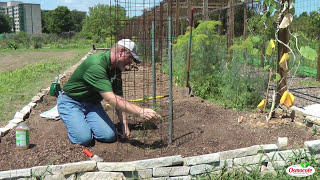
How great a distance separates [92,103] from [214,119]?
174cm

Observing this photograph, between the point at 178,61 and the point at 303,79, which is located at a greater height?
the point at 178,61

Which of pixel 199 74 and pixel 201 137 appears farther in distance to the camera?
pixel 199 74

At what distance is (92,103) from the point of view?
400cm

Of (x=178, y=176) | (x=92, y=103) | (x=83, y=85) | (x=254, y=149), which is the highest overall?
(x=83, y=85)

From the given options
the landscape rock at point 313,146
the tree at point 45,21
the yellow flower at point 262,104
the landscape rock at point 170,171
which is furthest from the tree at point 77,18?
the landscape rock at point 313,146

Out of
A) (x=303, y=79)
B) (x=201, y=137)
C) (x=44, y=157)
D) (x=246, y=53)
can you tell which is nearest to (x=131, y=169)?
(x=44, y=157)

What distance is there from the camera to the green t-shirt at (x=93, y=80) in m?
3.30

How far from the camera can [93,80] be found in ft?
11.0

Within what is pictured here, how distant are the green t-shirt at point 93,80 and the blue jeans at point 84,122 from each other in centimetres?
10

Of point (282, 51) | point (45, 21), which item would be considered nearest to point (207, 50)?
point (282, 51)

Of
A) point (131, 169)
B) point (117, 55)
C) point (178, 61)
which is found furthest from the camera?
point (178, 61)

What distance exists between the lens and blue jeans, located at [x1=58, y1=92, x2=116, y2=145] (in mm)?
3588

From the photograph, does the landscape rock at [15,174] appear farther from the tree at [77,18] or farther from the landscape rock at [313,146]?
the tree at [77,18]

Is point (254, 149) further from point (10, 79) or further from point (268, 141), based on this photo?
point (10, 79)
